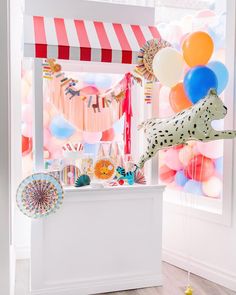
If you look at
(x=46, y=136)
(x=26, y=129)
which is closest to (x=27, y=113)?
(x=26, y=129)

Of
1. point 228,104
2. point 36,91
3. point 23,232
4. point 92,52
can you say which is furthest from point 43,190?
point 228,104

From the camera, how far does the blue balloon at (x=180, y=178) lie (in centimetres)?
337

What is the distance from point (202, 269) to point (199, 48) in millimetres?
1886

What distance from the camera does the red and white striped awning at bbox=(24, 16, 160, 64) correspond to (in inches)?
104

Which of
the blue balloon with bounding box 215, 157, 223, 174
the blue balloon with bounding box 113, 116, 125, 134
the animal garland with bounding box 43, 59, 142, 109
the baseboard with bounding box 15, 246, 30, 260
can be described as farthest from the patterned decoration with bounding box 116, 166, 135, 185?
the baseboard with bounding box 15, 246, 30, 260

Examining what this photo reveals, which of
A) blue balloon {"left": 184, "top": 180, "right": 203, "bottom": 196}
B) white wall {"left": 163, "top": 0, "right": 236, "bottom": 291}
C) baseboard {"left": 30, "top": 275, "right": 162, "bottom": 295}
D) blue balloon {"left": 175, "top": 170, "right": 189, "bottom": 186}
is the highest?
blue balloon {"left": 175, "top": 170, "right": 189, "bottom": 186}

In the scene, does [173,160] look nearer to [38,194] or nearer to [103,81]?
[103,81]

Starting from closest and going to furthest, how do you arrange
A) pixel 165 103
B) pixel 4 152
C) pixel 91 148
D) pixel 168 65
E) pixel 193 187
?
pixel 4 152 < pixel 168 65 < pixel 91 148 < pixel 193 187 < pixel 165 103

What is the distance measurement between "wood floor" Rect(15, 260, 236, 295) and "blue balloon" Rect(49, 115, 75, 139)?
1.26 m

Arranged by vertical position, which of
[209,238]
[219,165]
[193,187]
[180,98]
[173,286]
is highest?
[180,98]

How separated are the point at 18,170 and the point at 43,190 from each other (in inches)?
45.7

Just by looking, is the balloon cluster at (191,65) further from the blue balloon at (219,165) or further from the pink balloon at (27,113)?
the pink balloon at (27,113)

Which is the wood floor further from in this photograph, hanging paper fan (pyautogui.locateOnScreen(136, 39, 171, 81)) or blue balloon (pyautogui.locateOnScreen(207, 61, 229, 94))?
hanging paper fan (pyautogui.locateOnScreen(136, 39, 171, 81))

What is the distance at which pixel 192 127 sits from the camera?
2.43 metres
